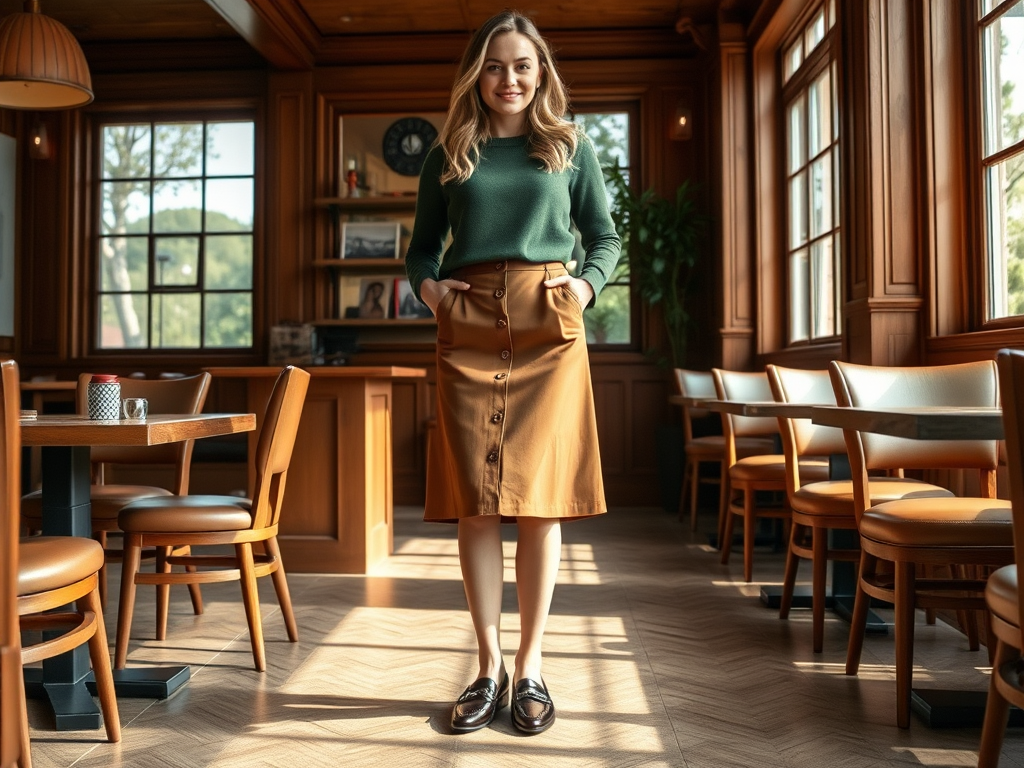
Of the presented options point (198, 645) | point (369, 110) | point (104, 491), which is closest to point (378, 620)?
point (198, 645)

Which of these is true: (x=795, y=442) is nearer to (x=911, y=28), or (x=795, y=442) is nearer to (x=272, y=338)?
(x=911, y=28)

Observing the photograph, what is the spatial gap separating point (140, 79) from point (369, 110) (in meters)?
1.70

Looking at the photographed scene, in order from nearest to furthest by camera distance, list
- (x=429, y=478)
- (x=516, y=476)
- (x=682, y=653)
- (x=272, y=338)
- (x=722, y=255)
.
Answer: (x=516, y=476) → (x=429, y=478) → (x=682, y=653) → (x=722, y=255) → (x=272, y=338)

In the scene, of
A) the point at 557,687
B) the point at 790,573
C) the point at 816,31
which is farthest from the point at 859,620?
the point at 816,31

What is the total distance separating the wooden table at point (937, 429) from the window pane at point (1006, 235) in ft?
4.94

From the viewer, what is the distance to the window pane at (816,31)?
16.4 ft

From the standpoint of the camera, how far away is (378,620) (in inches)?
123

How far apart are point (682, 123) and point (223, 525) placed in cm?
476

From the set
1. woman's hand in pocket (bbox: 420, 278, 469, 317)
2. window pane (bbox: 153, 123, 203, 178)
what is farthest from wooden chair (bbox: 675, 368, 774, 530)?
window pane (bbox: 153, 123, 203, 178)

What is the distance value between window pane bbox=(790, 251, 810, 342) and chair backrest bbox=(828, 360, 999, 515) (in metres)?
2.64

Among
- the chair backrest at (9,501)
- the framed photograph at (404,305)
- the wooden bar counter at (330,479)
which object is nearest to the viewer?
the chair backrest at (9,501)

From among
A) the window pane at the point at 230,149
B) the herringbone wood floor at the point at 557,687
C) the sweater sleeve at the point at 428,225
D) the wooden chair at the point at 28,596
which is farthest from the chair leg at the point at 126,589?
the window pane at the point at 230,149

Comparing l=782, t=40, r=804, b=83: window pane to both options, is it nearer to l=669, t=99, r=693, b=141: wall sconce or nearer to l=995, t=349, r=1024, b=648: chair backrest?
l=669, t=99, r=693, b=141: wall sconce

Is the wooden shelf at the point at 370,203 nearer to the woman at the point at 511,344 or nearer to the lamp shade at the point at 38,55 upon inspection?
the lamp shade at the point at 38,55
